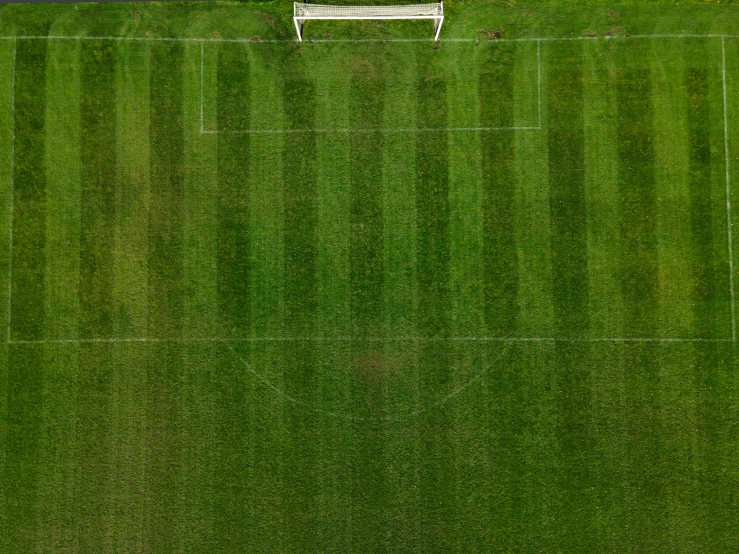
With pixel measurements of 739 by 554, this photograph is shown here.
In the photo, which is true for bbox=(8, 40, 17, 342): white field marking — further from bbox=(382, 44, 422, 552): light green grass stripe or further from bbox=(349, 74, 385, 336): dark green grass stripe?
bbox=(382, 44, 422, 552): light green grass stripe

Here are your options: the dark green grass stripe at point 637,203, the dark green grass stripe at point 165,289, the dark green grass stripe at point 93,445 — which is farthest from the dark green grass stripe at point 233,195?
the dark green grass stripe at point 637,203

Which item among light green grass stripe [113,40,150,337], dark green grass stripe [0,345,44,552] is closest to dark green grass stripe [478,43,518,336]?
light green grass stripe [113,40,150,337]

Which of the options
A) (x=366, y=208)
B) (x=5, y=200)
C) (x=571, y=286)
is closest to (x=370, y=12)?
(x=366, y=208)

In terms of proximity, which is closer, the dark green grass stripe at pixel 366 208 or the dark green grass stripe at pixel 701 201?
the dark green grass stripe at pixel 701 201

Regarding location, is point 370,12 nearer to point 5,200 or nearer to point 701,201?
point 701,201

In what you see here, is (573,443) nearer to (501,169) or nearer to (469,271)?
(469,271)

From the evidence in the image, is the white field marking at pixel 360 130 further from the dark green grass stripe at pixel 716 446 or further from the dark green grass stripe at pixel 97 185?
the dark green grass stripe at pixel 716 446
